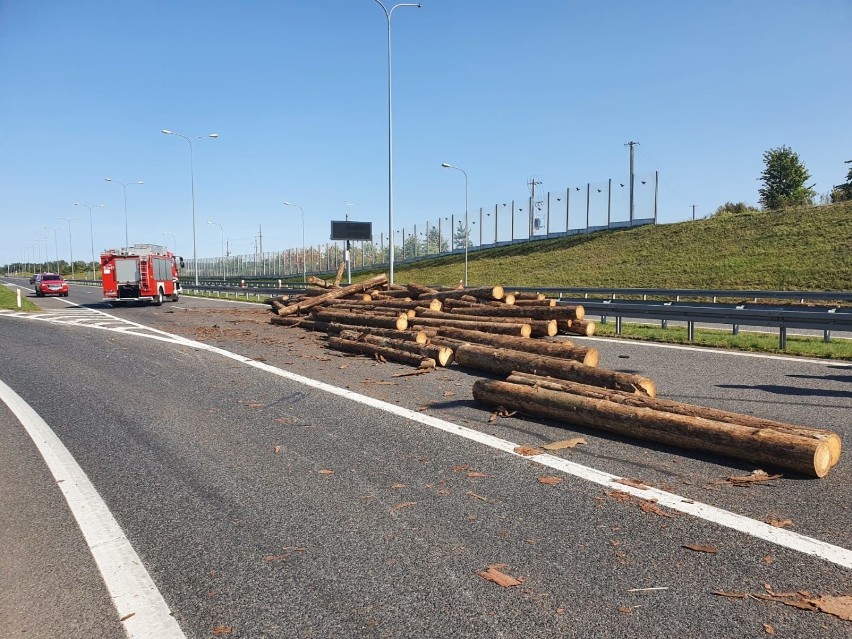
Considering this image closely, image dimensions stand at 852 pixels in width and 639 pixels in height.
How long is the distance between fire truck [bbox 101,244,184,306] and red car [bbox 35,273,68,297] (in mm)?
20248

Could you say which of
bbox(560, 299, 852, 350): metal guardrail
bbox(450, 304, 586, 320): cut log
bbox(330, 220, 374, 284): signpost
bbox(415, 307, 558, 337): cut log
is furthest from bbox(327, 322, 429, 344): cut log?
bbox(330, 220, 374, 284): signpost

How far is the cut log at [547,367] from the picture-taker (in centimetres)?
708

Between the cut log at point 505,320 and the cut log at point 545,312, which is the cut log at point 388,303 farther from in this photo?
the cut log at point 545,312

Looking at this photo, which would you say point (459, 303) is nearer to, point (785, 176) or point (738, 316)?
point (738, 316)

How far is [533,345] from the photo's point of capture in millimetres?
9859

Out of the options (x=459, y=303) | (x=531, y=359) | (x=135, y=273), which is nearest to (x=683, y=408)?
(x=531, y=359)

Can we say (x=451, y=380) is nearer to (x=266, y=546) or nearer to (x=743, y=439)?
(x=743, y=439)

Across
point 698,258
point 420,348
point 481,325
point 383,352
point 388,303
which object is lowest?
point 383,352

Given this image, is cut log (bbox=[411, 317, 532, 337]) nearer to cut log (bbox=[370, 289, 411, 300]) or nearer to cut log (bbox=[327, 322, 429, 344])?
cut log (bbox=[327, 322, 429, 344])

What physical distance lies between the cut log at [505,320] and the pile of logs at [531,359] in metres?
0.02

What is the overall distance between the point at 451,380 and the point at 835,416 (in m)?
4.81

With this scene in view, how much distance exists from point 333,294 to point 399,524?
15.7m

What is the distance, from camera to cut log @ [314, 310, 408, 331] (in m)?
13.7

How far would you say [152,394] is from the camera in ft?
28.9
